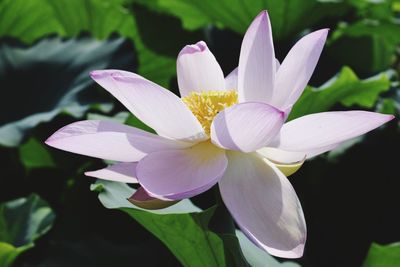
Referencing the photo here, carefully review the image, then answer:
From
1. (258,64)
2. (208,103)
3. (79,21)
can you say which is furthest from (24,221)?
(79,21)

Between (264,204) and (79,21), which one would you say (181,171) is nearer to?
(264,204)

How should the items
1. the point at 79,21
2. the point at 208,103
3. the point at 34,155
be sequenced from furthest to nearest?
1. the point at 79,21
2. the point at 34,155
3. the point at 208,103

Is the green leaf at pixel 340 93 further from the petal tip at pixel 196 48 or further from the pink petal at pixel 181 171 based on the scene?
the pink petal at pixel 181 171

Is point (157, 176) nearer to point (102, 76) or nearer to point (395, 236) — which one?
point (102, 76)

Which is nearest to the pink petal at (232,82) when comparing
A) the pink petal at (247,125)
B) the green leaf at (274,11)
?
the pink petal at (247,125)

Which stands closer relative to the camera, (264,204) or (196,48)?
(264,204)

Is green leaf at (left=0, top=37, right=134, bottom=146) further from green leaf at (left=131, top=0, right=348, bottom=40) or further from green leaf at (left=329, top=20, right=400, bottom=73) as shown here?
green leaf at (left=329, top=20, right=400, bottom=73)

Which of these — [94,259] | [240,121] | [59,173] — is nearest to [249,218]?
[240,121]
